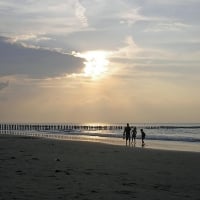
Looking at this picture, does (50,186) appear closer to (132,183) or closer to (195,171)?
(132,183)

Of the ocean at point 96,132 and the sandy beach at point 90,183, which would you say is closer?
the sandy beach at point 90,183

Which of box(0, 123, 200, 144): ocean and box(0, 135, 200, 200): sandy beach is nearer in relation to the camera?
box(0, 135, 200, 200): sandy beach

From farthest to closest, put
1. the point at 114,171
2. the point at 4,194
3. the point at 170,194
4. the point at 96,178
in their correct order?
1. the point at 114,171
2. the point at 96,178
3. the point at 170,194
4. the point at 4,194

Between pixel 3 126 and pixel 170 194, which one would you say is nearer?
pixel 170 194

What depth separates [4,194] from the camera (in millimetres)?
8492

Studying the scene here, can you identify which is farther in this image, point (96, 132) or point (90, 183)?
point (96, 132)

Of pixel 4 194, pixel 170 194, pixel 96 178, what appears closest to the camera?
pixel 4 194

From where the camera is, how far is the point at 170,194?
374 inches

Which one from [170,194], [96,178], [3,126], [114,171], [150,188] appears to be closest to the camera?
[170,194]

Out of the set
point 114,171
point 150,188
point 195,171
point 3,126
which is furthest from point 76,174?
point 3,126

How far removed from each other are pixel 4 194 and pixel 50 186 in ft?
4.85

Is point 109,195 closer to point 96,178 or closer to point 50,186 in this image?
point 50,186

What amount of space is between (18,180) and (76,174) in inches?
85.9

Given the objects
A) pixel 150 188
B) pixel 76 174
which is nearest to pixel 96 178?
pixel 76 174
